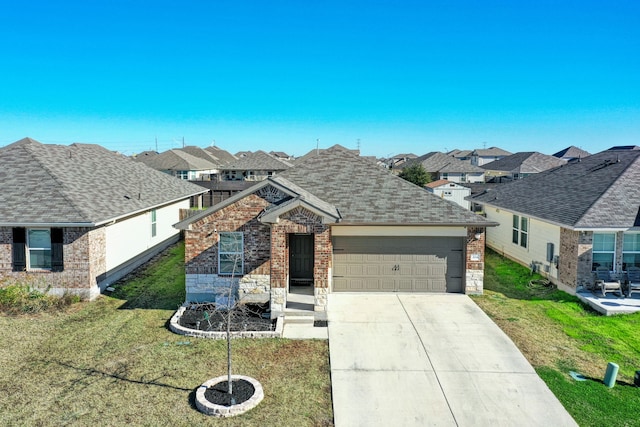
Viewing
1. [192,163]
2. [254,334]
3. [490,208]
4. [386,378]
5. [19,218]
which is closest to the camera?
[386,378]

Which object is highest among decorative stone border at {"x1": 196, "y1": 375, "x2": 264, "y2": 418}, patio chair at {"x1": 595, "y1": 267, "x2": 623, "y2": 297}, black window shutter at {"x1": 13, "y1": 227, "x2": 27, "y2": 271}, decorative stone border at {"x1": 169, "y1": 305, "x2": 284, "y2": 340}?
black window shutter at {"x1": 13, "y1": 227, "x2": 27, "y2": 271}

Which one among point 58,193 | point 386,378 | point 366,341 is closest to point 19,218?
point 58,193

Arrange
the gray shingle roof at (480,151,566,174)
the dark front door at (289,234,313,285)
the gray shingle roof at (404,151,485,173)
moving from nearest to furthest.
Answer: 1. the dark front door at (289,234,313,285)
2. the gray shingle roof at (480,151,566,174)
3. the gray shingle roof at (404,151,485,173)

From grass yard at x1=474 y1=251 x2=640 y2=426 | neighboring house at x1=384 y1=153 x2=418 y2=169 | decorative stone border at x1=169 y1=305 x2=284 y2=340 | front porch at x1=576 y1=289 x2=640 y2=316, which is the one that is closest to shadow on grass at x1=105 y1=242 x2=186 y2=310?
decorative stone border at x1=169 y1=305 x2=284 y2=340

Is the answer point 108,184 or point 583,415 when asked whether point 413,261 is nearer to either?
point 583,415

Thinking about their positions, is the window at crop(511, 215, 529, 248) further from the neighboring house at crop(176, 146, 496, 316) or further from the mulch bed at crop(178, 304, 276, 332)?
the mulch bed at crop(178, 304, 276, 332)

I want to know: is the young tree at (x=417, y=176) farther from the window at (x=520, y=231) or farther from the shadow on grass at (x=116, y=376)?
the shadow on grass at (x=116, y=376)

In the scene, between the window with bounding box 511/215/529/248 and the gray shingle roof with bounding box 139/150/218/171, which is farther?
the gray shingle roof with bounding box 139/150/218/171

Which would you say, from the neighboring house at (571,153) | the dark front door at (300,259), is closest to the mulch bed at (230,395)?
the dark front door at (300,259)

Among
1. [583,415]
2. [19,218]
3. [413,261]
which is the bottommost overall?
[583,415]
